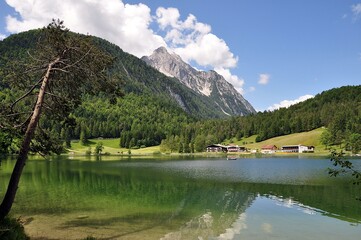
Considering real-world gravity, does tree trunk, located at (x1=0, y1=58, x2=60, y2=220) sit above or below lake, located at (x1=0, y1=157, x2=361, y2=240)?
above

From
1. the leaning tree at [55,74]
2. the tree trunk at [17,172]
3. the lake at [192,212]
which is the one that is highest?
the leaning tree at [55,74]

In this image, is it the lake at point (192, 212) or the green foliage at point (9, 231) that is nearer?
the green foliage at point (9, 231)

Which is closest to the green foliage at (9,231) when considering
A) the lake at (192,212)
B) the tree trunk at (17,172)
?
the tree trunk at (17,172)

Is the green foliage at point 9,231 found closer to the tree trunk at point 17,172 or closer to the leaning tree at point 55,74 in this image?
the tree trunk at point 17,172

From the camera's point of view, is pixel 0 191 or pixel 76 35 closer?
pixel 76 35

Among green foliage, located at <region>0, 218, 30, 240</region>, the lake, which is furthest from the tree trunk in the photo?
the lake

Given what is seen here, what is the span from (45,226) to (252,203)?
2274 cm

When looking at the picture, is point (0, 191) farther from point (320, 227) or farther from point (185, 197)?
point (320, 227)

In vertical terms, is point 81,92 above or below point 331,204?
above

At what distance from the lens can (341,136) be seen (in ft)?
641

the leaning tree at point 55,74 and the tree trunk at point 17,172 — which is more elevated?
the leaning tree at point 55,74

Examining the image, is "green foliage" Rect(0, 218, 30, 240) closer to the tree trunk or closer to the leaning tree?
the tree trunk

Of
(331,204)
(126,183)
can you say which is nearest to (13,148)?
(331,204)

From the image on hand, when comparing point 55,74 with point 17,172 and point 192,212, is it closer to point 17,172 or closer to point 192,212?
point 17,172
